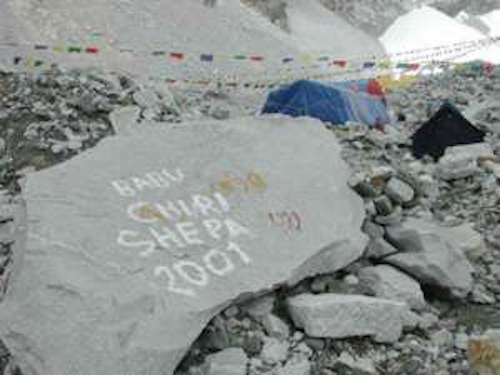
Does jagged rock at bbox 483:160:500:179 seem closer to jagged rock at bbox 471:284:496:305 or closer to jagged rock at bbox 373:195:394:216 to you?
jagged rock at bbox 373:195:394:216

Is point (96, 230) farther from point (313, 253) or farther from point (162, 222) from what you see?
point (313, 253)

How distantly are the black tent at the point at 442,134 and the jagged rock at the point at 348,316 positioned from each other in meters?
4.49

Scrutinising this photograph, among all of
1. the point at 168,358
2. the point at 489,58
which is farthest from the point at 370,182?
the point at 489,58

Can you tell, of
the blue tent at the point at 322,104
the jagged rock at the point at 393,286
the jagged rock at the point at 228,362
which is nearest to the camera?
the jagged rock at the point at 228,362

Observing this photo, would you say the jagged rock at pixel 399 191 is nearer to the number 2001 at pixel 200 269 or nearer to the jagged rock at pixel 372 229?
the jagged rock at pixel 372 229

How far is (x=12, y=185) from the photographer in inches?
291

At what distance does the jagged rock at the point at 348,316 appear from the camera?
4801 millimetres

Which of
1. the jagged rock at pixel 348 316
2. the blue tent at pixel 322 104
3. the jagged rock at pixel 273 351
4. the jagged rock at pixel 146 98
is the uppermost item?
the jagged rock at pixel 348 316

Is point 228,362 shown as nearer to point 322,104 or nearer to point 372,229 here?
point 372,229

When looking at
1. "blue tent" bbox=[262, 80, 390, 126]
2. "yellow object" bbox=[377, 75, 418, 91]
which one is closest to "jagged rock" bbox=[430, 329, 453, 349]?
"blue tent" bbox=[262, 80, 390, 126]

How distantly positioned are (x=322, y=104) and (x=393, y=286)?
24.9 ft

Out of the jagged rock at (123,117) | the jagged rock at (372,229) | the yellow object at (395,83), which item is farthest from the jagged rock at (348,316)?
the yellow object at (395,83)

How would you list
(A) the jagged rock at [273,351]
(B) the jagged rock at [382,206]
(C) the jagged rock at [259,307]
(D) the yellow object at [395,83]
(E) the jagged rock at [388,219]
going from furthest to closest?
1. (D) the yellow object at [395,83]
2. (B) the jagged rock at [382,206]
3. (E) the jagged rock at [388,219]
4. (C) the jagged rock at [259,307]
5. (A) the jagged rock at [273,351]

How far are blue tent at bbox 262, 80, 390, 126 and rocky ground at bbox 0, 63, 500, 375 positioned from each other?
2789mm
